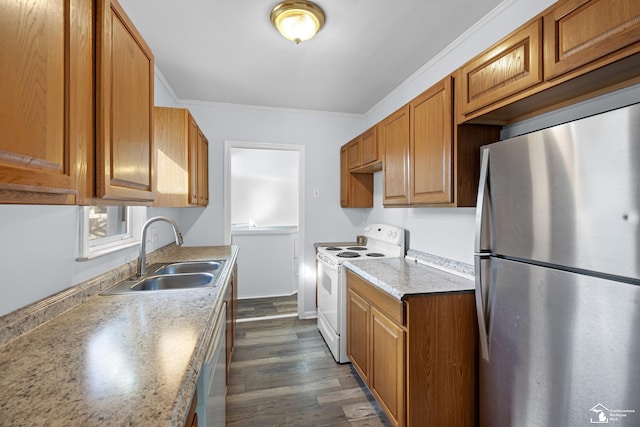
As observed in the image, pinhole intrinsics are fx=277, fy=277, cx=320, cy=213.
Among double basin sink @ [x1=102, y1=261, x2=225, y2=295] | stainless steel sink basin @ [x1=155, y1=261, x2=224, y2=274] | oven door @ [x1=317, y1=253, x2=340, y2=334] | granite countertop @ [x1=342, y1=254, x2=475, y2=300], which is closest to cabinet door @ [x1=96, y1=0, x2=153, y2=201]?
double basin sink @ [x1=102, y1=261, x2=225, y2=295]

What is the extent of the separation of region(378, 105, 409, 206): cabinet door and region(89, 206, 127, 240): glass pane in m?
2.00

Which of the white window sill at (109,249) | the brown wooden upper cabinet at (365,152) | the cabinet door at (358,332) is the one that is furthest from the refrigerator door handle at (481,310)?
the white window sill at (109,249)

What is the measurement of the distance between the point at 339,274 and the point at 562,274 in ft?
5.46

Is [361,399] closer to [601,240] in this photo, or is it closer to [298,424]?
[298,424]

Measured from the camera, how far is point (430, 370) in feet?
4.88

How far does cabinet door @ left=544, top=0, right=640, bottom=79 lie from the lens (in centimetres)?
86

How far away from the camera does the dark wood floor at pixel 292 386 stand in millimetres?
1825

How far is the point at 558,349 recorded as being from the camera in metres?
1.04

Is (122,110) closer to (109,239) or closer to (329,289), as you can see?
(109,239)

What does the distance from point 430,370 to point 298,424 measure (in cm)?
93

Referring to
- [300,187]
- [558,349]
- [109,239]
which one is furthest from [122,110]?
[300,187]

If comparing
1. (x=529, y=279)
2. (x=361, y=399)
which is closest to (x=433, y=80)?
(x=529, y=279)

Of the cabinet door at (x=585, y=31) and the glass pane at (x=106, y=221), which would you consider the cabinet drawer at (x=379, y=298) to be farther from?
the glass pane at (x=106, y=221)

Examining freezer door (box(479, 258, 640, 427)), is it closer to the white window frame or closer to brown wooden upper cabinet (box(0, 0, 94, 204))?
brown wooden upper cabinet (box(0, 0, 94, 204))
